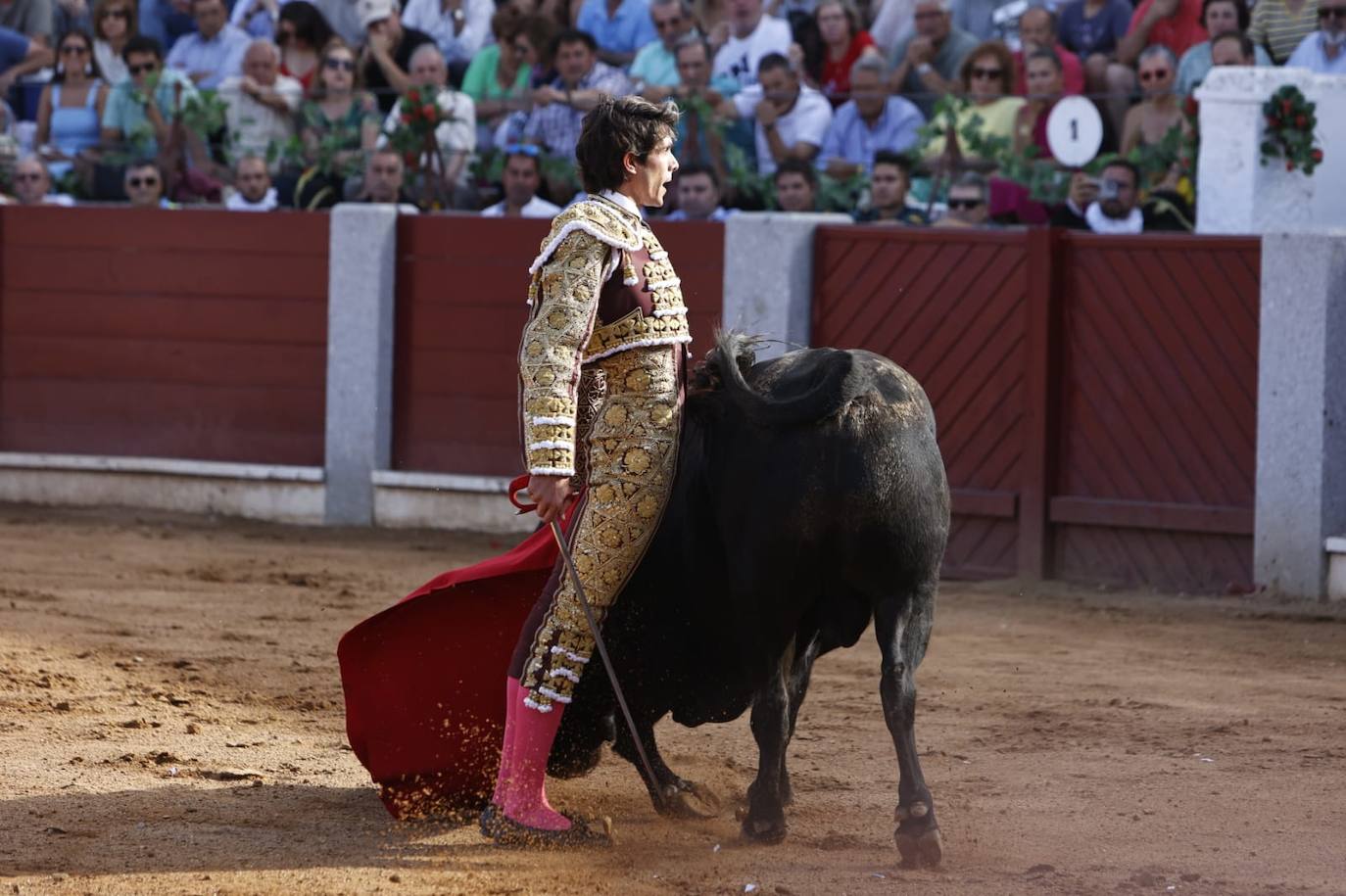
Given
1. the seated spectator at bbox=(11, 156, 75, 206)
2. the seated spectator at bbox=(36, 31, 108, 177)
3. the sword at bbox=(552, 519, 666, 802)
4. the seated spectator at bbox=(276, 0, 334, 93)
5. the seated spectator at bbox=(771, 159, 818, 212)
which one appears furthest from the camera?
the seated spectator at bbox=(276, 0, 334, 93)

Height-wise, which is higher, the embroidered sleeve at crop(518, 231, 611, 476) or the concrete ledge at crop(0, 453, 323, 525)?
the embroidered sleeve at crop(518, 231, 611, 476)

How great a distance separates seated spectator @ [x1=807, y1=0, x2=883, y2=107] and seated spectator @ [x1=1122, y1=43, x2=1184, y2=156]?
1.53 m

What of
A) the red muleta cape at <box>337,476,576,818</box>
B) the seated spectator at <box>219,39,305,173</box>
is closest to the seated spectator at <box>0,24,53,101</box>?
the seated spectator at <box>219,39,305,173</box>

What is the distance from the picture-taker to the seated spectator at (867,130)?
27.1 ft

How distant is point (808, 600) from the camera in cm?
332

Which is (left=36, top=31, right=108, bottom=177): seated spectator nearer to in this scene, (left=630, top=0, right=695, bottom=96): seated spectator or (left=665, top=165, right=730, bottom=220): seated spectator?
(left=630, top=0, right=695, bottom=96): seated spectator

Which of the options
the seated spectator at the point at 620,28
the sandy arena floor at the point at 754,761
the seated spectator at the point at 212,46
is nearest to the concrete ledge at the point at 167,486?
the sandy arena floor at the point at 754,761

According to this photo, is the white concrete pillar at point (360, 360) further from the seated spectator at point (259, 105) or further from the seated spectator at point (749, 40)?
the seated spectator at point (749, 40)

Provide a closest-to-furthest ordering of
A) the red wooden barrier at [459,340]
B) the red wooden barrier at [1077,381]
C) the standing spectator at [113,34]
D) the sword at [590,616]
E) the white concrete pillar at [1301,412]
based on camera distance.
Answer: the sword at [590,616]
the white concrete pillar at [1301,412]
the red wooden barrier at [1077,381]
the red wooden barrier at [459,340]
the standing spectator at [113,34]

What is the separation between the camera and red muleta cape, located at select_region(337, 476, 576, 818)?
371 centimetres

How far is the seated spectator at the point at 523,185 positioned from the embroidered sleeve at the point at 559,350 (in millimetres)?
5029

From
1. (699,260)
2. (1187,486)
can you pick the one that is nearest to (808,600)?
(1187,486)

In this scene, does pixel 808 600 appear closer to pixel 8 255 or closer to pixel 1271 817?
pixel 1271 817

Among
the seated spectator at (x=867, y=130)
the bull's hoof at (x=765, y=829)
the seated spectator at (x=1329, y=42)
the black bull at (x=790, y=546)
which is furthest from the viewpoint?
the seated spectator at (x=867, y=130)
